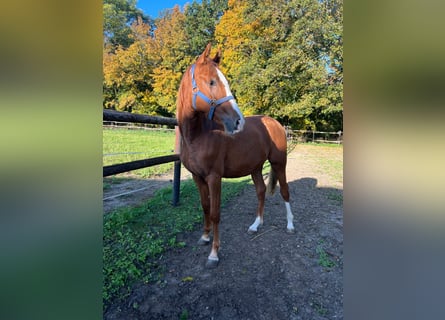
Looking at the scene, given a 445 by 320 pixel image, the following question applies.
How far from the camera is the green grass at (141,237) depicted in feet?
6.14

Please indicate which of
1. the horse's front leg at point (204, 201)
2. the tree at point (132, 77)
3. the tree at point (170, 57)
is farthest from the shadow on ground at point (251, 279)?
the tree at point (132, 77)

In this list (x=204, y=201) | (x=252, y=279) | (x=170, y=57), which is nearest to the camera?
(x=252, y=279)

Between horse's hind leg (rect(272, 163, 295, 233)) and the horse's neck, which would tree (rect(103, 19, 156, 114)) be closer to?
horse's hind leg (rect(272, 163, 295, 233))

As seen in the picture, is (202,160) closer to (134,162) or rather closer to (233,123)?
(233,123)

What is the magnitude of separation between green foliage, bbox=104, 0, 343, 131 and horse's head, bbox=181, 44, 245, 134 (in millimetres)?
9907

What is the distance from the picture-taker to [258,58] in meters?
13.6

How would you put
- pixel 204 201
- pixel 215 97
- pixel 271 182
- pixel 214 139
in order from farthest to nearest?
pixel 271 182
pixel 204 201
pixel 214 139
pixel 215 97

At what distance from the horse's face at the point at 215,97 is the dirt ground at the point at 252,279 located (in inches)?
47.9

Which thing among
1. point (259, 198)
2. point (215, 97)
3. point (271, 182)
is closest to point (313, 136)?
point (271, 182)

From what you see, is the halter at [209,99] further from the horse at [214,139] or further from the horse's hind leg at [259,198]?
the horse's hind leg at [259,198]

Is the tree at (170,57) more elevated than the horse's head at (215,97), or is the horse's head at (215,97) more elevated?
the tree at (170,57)

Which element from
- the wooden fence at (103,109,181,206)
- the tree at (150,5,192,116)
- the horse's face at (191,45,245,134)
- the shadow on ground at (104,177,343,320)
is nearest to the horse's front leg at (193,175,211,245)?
the shadow on ground at (104,177,343,320)

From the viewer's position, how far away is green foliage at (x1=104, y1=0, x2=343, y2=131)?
11484 mm
